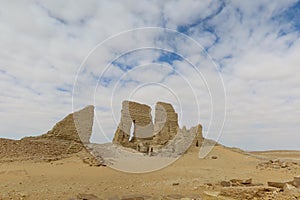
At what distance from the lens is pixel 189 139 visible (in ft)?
84.0

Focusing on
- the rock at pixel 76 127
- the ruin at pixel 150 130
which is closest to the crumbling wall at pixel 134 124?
the ruin at pixel 150 130

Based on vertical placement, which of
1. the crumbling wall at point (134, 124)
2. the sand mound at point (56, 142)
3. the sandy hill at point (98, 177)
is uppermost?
the crumbling wall at point (134, 124)

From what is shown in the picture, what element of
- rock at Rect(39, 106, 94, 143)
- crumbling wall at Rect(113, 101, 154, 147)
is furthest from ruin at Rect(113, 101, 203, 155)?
rock at Rect(39, 106, 94, 143)

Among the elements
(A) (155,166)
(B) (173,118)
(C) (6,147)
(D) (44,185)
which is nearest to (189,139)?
(B) (173,118)

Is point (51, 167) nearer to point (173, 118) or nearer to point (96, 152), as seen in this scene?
point (96, 152)

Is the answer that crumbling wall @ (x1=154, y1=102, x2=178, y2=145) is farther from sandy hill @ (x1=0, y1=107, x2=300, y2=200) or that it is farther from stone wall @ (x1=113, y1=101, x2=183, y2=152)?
sandy hill @ (x1=0, y1=107, x2=300, y2=200)

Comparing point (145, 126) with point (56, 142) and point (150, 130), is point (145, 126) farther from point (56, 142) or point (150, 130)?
point (56, 142)

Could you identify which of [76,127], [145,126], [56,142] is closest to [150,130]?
[145,126]

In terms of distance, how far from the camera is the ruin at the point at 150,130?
25.6m

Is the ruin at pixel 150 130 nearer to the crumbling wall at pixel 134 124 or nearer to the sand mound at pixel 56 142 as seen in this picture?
the crumbling wall at pixel 134 124

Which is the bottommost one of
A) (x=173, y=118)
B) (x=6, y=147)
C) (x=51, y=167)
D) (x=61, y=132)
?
(x=51, y=167)

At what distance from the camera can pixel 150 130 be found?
89.7 ft

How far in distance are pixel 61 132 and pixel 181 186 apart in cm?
1422

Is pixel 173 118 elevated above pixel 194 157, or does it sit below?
above
